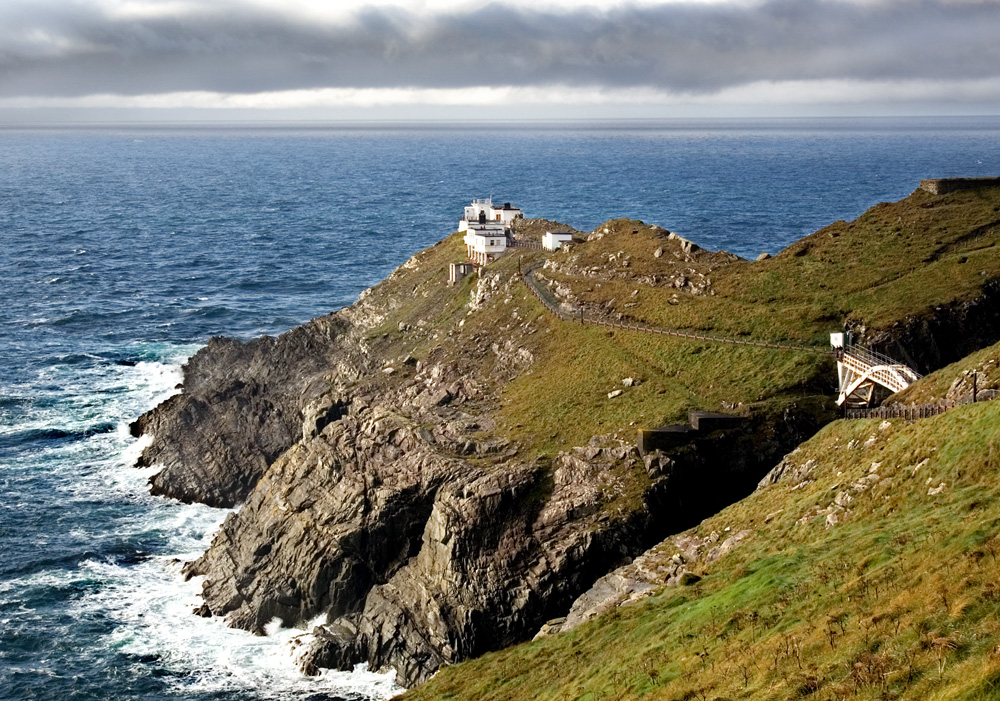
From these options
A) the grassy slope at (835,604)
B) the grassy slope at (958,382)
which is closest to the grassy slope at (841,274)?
→ the grassy slope at (958,382)

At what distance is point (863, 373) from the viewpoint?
79.3 metres

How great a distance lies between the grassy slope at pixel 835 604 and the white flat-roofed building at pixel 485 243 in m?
57.3

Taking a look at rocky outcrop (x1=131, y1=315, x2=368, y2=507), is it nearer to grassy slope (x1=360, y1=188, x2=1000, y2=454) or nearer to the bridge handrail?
grassy slope (x1=360, y1=188, x2=1000, y2=454)

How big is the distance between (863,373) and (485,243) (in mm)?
55356

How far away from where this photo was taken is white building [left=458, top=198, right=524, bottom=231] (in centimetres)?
14420

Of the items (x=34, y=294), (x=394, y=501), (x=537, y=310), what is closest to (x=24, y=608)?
(x=394, y=501)

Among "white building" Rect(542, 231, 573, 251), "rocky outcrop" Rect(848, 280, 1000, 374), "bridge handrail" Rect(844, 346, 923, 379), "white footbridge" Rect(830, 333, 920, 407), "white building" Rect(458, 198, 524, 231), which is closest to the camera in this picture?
"white footbridge" Rect(830, 333, 920, 407)

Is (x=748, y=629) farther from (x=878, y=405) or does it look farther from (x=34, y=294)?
(x=34, y=294)

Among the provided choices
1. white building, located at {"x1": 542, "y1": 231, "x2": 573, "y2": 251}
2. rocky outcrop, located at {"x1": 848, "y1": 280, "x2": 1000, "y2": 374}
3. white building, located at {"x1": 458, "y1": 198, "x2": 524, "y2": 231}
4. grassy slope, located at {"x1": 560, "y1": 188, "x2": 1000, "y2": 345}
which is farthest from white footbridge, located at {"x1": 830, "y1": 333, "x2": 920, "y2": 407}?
white building, located at {"x1": 458, "y1": 198, "x2": 524, "y2": 231}

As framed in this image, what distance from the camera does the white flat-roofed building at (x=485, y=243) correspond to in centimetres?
12481

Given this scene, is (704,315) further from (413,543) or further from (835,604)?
(835,604)

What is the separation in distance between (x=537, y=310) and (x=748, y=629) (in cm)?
5823

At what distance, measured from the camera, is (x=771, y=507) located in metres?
67.1

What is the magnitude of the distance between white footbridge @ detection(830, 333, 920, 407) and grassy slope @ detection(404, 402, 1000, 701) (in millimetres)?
6189
